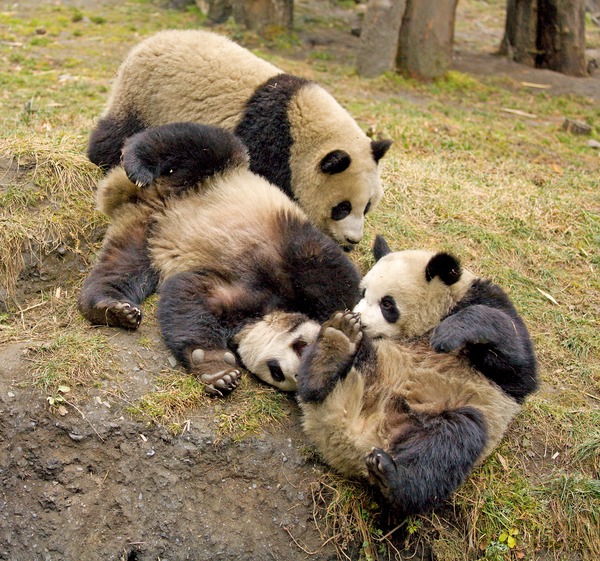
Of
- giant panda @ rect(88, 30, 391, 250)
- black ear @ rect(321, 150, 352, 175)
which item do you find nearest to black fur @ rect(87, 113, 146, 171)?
giant panda @ rect(88, 30, 391, 250)

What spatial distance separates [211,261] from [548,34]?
35.1ft

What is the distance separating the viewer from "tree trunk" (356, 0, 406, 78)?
35.1 ft

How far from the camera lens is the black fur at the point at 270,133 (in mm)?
5680

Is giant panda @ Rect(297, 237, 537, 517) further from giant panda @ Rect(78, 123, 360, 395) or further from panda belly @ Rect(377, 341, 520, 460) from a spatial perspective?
giant panda @ Rect(78, 123, 360, 395)

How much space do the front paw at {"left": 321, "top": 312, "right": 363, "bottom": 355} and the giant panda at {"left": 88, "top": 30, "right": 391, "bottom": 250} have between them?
6.01 feet

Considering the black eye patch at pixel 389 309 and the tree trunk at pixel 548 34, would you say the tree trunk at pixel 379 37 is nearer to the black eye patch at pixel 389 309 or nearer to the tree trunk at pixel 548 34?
the tree trunk at pixel 548 34

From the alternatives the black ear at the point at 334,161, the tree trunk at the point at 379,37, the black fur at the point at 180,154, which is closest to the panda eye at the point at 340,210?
the black ear at the point at 334,161

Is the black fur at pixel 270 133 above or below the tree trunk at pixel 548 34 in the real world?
above

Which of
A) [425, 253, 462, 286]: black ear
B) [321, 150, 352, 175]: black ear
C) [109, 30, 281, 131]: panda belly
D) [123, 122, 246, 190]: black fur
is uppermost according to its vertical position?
[109, 30, 281, 131]: panda belly

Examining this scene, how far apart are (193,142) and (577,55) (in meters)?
10.4

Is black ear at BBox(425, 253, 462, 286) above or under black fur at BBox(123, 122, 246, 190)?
under

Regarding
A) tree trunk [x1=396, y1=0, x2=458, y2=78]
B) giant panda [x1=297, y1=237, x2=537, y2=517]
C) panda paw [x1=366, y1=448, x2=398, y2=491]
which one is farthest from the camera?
tree trunk [x1=396, y1=0, x2=458, y2=78]

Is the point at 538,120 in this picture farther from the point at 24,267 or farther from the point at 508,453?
the point at 24,267

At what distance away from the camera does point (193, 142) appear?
509 cm
